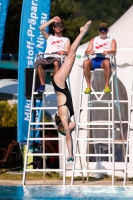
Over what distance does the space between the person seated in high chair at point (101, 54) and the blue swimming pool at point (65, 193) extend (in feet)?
7.00

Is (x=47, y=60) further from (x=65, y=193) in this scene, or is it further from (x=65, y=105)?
(x=65, y=193)

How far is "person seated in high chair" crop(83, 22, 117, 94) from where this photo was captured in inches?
539

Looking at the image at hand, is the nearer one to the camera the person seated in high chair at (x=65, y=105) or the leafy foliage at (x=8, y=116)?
the person seated in high chair at (x=65, y=105)

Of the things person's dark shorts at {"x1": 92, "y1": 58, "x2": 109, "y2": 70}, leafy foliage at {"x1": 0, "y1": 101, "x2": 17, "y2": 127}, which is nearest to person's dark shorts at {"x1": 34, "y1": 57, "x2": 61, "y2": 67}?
person's dark shorts at {"x1": 92, "y1": 58, "x2": 109, "y2": 70}

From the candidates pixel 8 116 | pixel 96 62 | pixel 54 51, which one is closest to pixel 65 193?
pixel 96 62

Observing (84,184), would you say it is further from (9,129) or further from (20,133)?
(9,129)

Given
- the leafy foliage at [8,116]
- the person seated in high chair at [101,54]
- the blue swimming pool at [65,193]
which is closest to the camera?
the blue swimming pool at [65,193]

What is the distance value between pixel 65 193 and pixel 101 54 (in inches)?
131

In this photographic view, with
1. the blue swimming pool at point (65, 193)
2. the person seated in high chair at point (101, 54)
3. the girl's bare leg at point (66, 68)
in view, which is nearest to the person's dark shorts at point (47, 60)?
the person seated in high chair at point (101, 54)

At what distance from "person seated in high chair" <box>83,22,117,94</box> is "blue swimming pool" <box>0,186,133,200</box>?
2134 mm

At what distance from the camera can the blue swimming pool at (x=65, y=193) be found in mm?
10906

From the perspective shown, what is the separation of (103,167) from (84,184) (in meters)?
1.92

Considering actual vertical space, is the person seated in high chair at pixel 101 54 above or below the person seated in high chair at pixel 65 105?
above

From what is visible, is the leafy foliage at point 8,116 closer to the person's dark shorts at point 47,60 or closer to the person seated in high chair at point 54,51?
the person seated in high chair at point 54,51
